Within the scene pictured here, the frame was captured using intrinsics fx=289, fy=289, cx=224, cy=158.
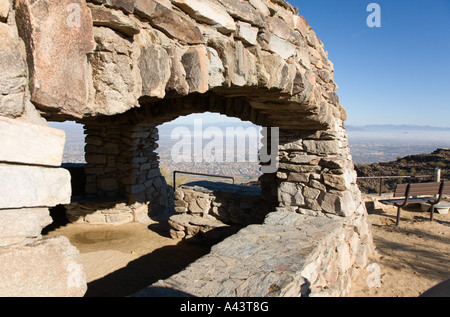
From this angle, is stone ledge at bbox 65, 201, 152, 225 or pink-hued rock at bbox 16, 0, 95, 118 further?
stone ledge at bbox 65, 201, 152, 225

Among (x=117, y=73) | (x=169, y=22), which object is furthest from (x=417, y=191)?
(x=117, y=73)

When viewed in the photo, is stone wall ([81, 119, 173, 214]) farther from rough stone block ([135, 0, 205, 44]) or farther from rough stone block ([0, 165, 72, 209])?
rough stone block ([0, 165, 72, 209])

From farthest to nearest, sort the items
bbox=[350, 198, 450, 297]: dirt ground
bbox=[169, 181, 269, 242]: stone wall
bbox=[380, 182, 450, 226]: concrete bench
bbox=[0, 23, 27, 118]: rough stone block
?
1. bbox=[380, 182, 450, 226]: concrete bench
2. bbox=[169, 181, 269, 242]: stone wall
3. bbox=[350, 198, 450, 297]: dirt ground
4. bbox=[0, 23, 27, 118]: rough stone block

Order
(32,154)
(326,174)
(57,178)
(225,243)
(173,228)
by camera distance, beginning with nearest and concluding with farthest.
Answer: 1. (32,154)
2. (57,178)
3. (225,243)
4. (326,174)
5. (173,228)

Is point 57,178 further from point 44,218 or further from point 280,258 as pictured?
point 280,258

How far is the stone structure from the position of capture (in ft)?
3.75

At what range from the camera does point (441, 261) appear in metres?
4.29

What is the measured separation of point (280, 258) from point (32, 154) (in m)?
1.93

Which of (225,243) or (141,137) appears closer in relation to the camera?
(225,243)

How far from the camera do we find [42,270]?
119 cm

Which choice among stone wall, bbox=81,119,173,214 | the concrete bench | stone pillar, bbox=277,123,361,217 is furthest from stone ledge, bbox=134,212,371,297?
stone wall, bbox=81,119,173,214

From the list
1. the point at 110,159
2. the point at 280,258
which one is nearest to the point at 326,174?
the point at 280,258

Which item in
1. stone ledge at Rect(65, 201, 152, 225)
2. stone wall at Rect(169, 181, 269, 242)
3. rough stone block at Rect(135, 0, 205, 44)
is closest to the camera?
rough stone block at Rect(135, 0, 205, 44)

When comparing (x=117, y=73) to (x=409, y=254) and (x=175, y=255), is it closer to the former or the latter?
(x=175, y=255)
